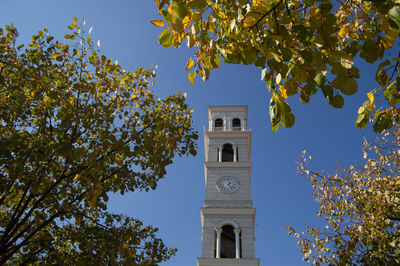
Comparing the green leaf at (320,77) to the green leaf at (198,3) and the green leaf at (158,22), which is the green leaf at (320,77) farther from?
the green leaf at (158,22)

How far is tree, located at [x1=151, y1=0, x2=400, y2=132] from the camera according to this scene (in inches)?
79.1

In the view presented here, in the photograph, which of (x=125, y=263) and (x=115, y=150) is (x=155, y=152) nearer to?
(x=115, y=150)

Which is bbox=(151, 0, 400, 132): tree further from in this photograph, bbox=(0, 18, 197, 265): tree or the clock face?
the clock face

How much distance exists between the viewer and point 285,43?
2.40m

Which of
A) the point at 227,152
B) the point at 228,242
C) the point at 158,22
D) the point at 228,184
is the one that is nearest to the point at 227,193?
the point at 228,184

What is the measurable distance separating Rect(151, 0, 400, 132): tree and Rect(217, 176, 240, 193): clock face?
996 inches

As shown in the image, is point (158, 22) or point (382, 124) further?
point (382, 124)

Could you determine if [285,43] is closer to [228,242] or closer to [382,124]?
[382,124]

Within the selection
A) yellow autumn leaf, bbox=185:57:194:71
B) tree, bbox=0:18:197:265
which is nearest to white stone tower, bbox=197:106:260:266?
tree, bbox=0:18:197:265

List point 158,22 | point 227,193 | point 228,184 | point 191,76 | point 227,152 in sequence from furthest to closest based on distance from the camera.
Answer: point 227,152, point 228,184, point 227,193, point 191,76, point 158,22

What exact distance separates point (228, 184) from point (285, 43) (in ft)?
86.5

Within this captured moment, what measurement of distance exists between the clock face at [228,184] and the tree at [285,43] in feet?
83.0

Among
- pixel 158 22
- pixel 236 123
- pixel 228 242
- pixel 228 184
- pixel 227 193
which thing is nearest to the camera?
pixel 158 22

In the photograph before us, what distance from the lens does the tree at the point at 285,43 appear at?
6.59ft
